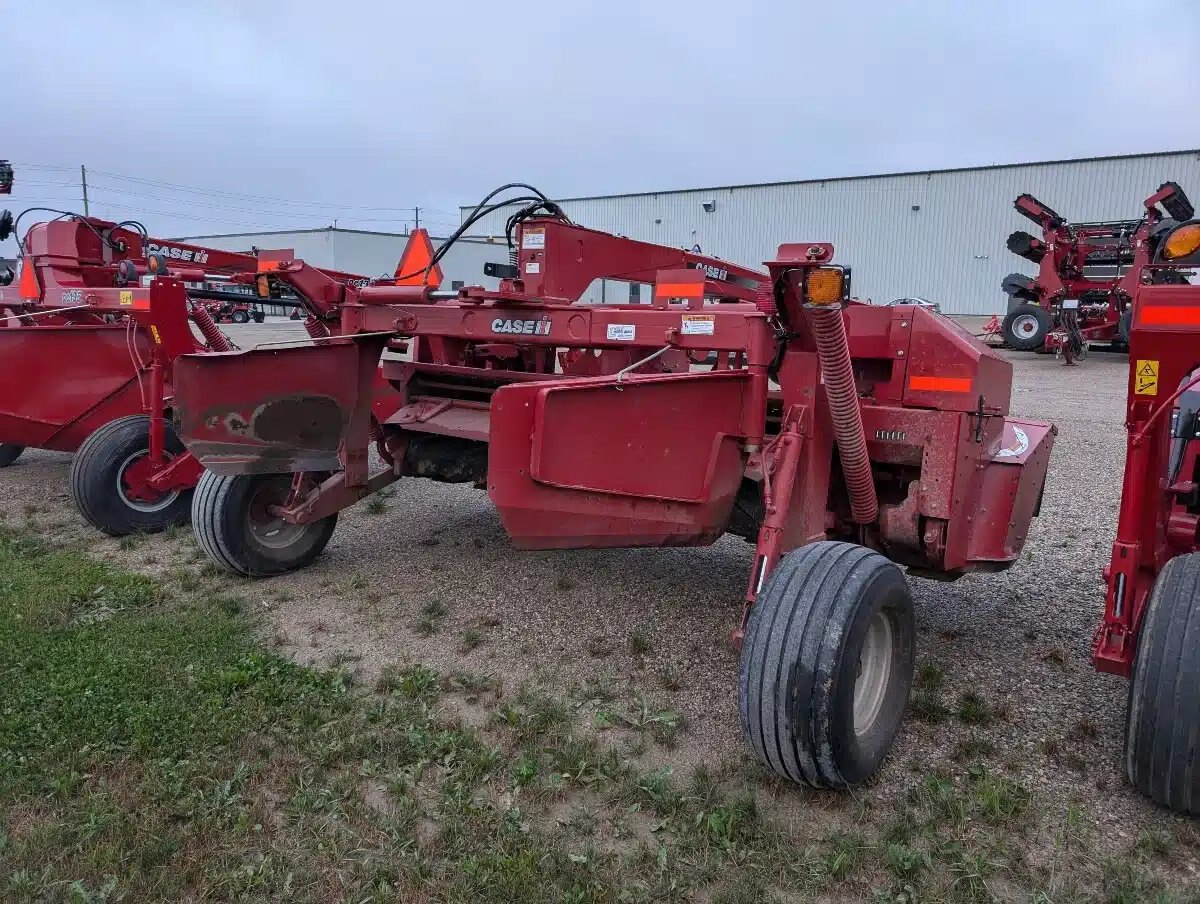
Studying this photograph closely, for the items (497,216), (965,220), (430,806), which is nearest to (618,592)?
(430,806)

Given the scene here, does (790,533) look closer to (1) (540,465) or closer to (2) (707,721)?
(2) (707,721)

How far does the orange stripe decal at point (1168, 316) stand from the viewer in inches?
110

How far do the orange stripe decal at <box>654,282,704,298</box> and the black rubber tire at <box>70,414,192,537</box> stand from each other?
11.3 ft

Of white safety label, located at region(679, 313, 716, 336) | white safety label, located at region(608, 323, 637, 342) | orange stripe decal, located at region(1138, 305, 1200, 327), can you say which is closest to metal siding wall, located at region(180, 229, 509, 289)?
white safety label, located at region(608, 323, 637, 342)

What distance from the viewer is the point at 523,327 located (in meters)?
4.02

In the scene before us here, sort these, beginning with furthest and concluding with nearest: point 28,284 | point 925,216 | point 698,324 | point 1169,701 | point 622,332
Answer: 1. point 925,216
2. point 28,284
3. point 622,332
4. point 698,324
5. point 1169,701

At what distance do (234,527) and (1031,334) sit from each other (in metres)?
16.0

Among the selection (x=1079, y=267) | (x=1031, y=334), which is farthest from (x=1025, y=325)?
(x=1079, y=267)

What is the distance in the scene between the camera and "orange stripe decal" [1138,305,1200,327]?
280cm

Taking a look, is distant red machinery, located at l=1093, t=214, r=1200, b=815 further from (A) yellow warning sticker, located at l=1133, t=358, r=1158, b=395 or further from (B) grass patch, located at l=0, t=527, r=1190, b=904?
(B) grass patch, located at l=0, t=527, r=1190, b=904

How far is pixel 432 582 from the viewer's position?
4.83m

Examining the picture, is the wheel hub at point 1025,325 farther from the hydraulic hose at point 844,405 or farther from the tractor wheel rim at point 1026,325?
the hydraulic hose at point 844,405

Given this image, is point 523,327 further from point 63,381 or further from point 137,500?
point 63,381

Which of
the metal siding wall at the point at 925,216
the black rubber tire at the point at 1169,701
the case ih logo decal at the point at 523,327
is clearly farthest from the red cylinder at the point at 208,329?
the metal siding wall at the point at 925,216
